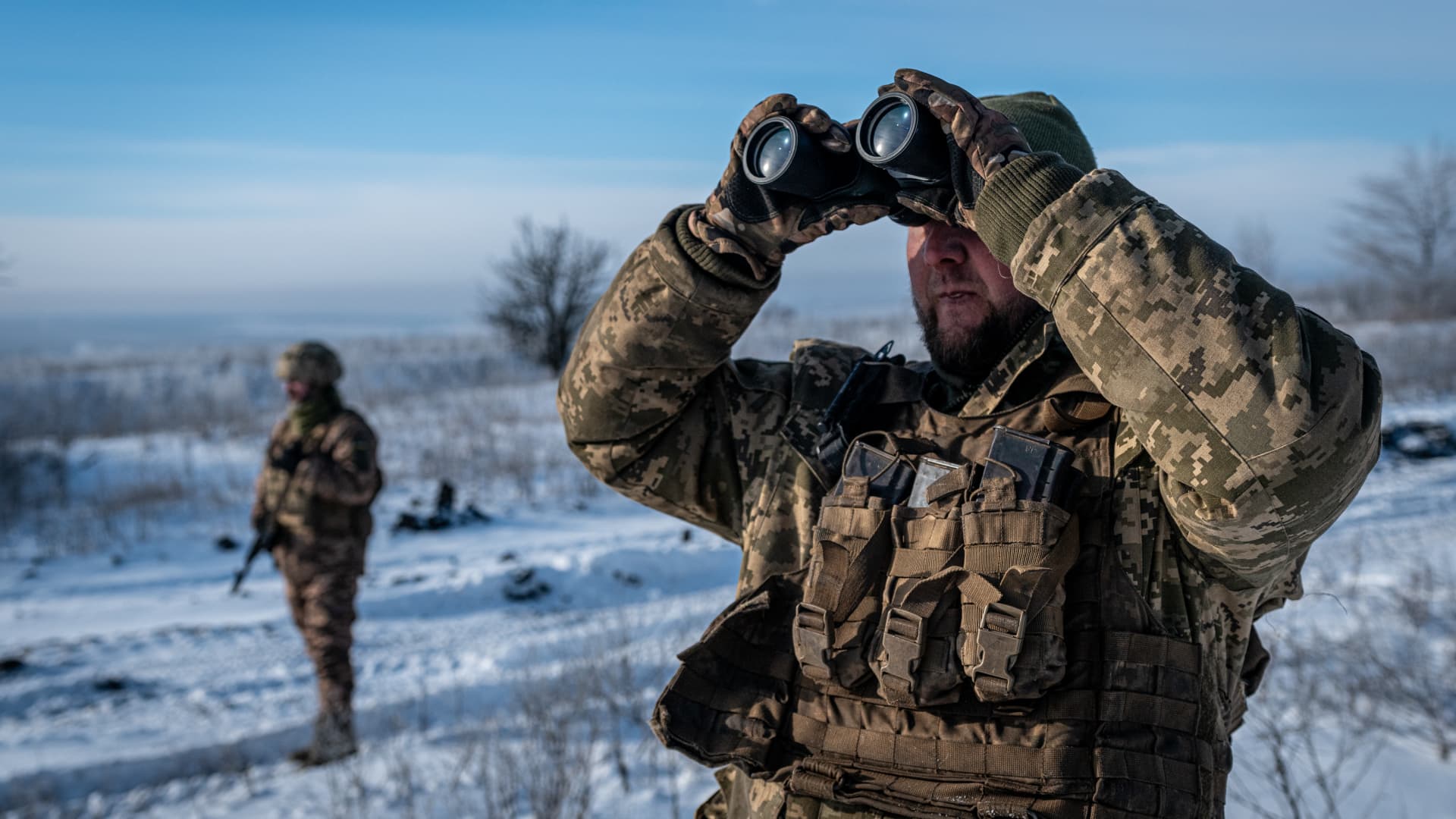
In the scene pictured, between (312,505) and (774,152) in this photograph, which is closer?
(774,152)

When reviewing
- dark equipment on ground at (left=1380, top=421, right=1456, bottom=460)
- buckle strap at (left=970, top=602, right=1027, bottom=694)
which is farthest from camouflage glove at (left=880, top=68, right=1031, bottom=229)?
dark equipment on ground at (left=1380, top=421, right=1456, bottom=460)

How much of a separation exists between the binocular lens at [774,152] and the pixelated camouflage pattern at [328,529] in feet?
14.9

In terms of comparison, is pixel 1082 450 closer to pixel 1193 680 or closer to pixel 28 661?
pixel 1193 680

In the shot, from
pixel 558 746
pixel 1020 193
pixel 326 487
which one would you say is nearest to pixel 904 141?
pixel 1020 193

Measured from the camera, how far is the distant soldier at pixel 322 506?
543cm

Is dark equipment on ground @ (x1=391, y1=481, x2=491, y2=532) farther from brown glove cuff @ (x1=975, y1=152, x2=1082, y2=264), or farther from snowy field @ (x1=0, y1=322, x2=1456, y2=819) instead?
brown glove cuff @ (x1=975, y1=152, x2=1082, y2=264)

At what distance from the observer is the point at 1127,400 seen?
1.50 metres

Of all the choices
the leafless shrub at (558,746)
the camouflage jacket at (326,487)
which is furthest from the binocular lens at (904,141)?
the camouflage jacket at (326,487)

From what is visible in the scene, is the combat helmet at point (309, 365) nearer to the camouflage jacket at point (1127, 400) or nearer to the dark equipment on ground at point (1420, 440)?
the camouflage jacket at point (1127, 400)

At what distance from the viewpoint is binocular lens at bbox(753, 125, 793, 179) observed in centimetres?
170

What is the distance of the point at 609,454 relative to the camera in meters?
2.18

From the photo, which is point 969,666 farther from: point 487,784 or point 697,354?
point 487,784

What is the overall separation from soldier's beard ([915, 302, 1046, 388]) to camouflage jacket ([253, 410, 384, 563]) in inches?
173

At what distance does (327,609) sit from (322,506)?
1.93 ft
